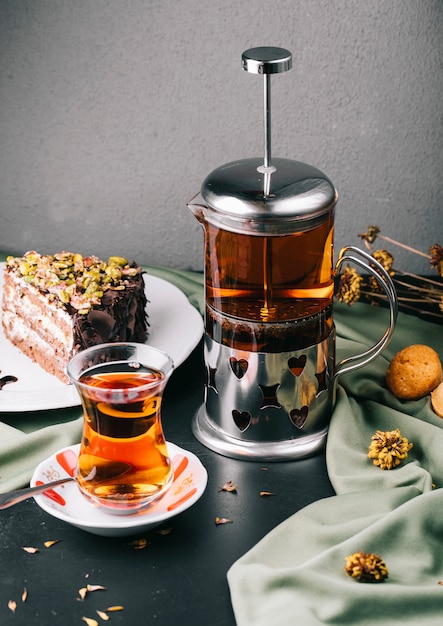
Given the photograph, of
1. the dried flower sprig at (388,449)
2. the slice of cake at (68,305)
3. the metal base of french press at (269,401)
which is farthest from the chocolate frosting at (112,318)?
the dried flower sprig at (388,449)

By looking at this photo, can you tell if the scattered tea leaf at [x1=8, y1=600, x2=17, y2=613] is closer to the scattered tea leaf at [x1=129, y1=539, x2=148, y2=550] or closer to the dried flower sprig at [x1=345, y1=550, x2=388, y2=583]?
the scattered tea leaf at [x1=129, y1=539, x2=148, y2=550]

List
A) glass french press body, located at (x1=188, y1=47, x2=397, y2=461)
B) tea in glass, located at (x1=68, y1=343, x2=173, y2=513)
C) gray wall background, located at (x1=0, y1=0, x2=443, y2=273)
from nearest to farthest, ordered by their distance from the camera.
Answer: tea in glass, located at (x1=68, y1=343, x2=173, y2=513) → glass french press body, located at (x1=188, y1=47, x2=397, y2=461) → gray wall background, located at (x1=0, y1=0, x2=443, y2=273)

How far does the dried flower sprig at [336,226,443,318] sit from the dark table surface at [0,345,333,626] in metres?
0.40

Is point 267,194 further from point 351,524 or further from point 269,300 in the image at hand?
point 351,524

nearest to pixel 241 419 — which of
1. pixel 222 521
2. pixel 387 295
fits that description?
pixel 222 521

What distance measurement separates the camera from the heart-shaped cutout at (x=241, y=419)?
4.51 ft

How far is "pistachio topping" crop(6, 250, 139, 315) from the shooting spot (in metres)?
1.56

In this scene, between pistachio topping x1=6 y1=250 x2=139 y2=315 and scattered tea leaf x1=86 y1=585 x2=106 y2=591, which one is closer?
scattered tea leaf x1=86 y1=585 x2=106 y2=591

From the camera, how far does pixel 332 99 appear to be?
1.88 m

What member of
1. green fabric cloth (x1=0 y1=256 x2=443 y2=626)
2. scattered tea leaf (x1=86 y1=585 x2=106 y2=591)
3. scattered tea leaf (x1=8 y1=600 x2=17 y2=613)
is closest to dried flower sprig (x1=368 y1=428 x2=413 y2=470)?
green fabric cloth (x1=0 y1=256 x2=443 y2=626)

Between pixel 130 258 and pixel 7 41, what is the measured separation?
529 mm

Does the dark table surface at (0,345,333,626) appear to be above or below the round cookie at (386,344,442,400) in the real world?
below

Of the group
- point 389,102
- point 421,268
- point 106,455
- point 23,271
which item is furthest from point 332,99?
point 106,455

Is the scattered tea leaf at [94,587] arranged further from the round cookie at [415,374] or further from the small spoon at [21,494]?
the round cookie at [415,374]
